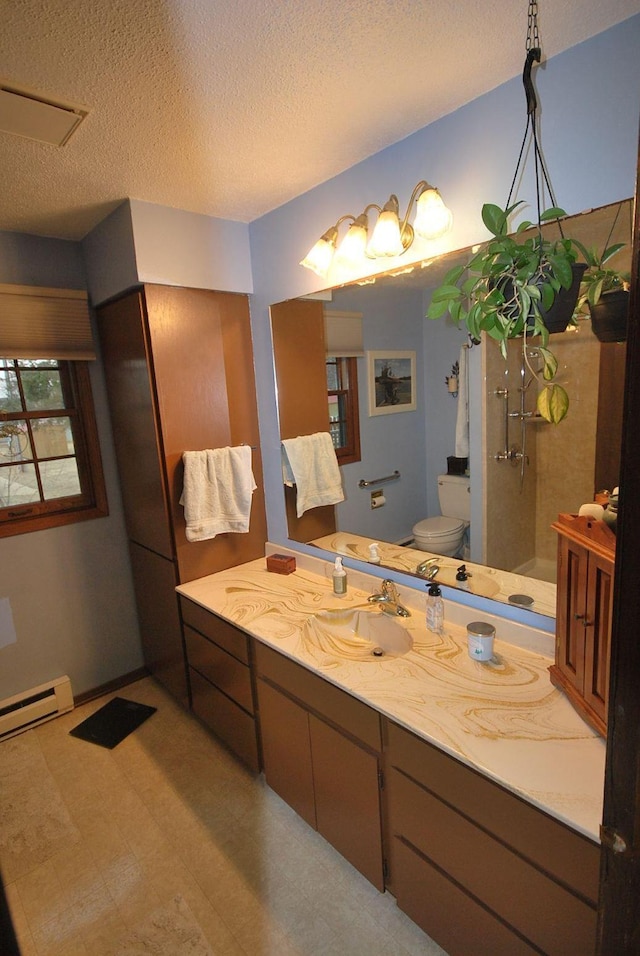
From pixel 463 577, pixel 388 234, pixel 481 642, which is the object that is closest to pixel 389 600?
pixel 463 577

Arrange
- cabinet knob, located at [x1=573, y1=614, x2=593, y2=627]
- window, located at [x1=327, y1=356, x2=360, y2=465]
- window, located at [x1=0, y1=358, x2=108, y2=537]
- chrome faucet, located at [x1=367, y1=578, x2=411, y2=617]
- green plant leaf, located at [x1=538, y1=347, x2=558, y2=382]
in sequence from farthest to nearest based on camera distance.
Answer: window, located at [x1=0, y1=358, x2=108, y2=537] → window, located at [x1=327, y1=356, x2=360, y2=465] → chrome faucet, located at [x1=367, y1=578, x2=411, y2=617] → green plant leaf, located at [x1=538, y1=347, x2=558, y2=382] → cabinet knob, located at [x1=573, y1=614, x2=593, y2=627]

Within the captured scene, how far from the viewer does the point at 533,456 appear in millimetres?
1393

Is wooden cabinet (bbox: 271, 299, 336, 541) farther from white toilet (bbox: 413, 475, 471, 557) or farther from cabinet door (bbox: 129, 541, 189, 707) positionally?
cabinet door (bbox: 129, 541, 189, 707)

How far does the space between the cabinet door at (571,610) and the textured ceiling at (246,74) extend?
1233mm

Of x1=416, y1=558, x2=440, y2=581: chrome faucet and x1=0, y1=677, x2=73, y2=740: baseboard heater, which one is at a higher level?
x1=416, y1=558, x2=440, y2=581: chrome faucet

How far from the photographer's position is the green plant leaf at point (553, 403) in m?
1.23

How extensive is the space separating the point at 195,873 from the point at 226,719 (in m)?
0.52

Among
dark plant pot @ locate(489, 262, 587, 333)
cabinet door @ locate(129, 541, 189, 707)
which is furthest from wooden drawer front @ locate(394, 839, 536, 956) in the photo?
dark plant pot @ locate(489, 262, 587, 333)

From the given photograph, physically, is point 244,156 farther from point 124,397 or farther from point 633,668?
point 633,668

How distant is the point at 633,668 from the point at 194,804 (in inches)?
77.8

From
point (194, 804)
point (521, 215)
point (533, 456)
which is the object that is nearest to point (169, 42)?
point (521, 215)

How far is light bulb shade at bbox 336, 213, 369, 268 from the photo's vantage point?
1594 mm

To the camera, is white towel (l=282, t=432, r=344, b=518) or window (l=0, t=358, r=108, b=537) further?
window (l=0, t=358, r=108, b=537)

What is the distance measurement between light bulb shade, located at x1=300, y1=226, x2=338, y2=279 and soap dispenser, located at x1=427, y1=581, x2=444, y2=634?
124 cm
